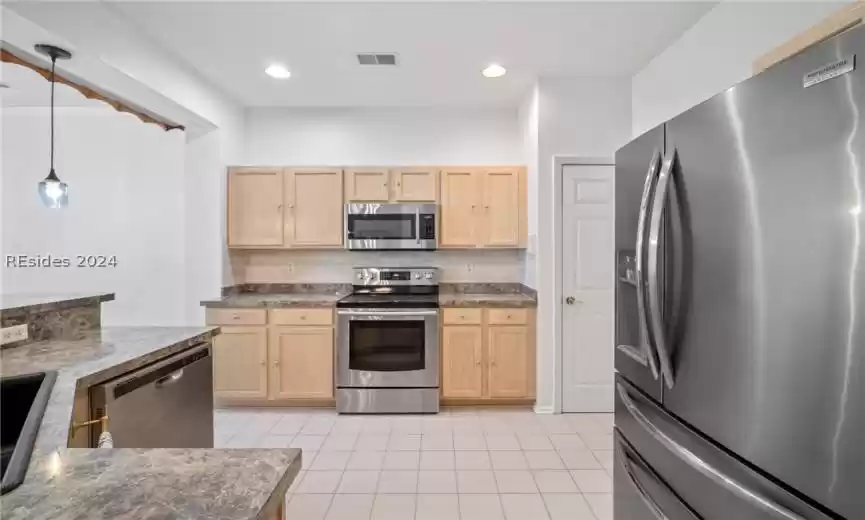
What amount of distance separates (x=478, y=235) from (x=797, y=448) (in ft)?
10.9

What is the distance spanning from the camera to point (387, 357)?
12.4 feet

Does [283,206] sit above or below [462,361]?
above

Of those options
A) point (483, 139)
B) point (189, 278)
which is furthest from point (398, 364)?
point (483, 139)

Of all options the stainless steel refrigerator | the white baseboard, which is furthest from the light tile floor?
the stainless steel refrigerator

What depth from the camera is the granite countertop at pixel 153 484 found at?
0.76 metres

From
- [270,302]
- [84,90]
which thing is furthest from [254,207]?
[84,90]

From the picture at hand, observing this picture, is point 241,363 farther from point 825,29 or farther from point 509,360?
Answer: point 825,29

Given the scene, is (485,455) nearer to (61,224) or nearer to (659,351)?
(659,351)

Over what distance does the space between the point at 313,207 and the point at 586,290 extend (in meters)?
2.46

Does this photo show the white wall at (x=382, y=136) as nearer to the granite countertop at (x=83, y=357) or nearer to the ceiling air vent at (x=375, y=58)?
the ceiling air vent at (x=375, y=58)

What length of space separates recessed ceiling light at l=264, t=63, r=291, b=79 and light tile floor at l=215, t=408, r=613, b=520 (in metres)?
2.68

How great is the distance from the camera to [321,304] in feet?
12.5

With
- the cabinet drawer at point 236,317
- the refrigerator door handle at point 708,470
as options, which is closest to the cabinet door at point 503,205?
the cabinet drawer at point 236,317

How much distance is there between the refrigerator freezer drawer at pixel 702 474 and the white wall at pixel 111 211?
13.4 ft
